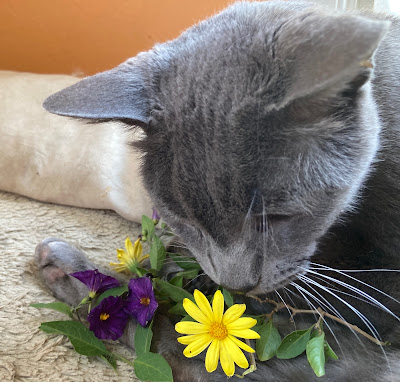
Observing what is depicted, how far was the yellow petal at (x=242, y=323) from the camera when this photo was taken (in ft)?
2.86

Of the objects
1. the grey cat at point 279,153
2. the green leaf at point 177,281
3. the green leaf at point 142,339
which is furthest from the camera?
the green leaf at point 177,281

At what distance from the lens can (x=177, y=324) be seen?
0.90 metres

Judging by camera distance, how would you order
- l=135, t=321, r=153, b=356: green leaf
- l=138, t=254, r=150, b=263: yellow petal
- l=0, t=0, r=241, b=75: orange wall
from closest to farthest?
1. l=135, t=321, r=153, b=356: green leaf
2. l=138, t=254, r=150, b=263: yellow petal
3. l=0, t=0, r=241, b=75: orange wall

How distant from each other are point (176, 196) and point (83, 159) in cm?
74

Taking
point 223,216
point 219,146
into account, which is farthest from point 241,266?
point 219,146

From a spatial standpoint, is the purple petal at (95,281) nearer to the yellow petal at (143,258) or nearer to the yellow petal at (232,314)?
the yellow petal at (143,258)

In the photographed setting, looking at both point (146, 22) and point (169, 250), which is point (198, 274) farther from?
point (146, 22)

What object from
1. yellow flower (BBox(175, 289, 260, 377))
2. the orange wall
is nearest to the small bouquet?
yellow flower (BBox(175, 289, 260, 377))

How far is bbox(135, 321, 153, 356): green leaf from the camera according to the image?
0.96m

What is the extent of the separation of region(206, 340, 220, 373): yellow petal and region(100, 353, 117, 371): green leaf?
222mm

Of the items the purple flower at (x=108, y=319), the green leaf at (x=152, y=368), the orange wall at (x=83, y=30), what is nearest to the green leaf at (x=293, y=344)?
the green leaf at (x=152, y=368)

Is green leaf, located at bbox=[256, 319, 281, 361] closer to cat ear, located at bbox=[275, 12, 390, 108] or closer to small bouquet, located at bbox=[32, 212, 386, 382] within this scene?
small bouquet, located at bbox=[32, 212, 386, 382]

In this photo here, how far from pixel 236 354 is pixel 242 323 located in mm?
54

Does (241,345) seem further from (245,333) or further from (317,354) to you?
(317,354)
